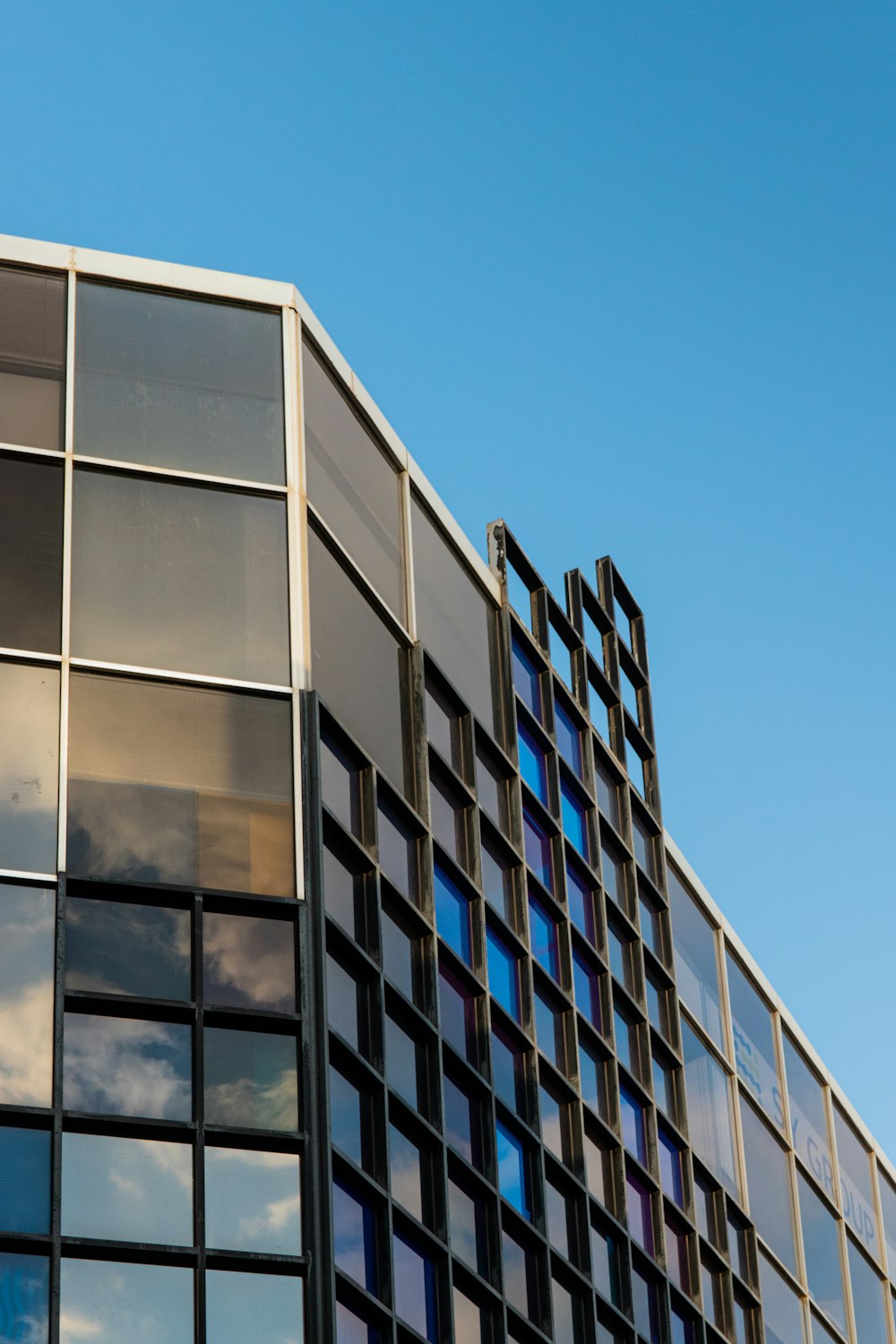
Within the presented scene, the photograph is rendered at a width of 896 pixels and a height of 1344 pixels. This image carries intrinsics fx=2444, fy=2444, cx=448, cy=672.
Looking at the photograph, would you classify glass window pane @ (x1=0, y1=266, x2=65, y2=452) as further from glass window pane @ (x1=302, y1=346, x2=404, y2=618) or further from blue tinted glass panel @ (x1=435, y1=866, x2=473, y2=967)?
blue tinted glass panel @ (x1=435, y1=866, x2=473, y2=967)

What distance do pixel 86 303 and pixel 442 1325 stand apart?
12.4m

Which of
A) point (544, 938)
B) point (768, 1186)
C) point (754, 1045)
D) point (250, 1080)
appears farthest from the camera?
point (754, 1045)

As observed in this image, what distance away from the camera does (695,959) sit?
40406mm

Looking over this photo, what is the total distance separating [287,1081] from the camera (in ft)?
81.9

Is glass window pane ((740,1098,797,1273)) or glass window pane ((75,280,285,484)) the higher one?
glass window pane ((75,280,285,484))

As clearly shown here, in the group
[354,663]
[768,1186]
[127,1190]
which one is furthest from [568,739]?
[127,1190]

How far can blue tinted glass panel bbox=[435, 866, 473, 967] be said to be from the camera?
29.2 meters

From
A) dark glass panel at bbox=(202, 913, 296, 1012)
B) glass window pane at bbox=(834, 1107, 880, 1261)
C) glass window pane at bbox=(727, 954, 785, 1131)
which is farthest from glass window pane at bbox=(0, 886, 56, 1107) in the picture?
glass window pane at bbox=(834, 1107, 880, 1261)

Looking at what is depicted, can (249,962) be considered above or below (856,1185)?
below

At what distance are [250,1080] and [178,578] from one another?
603 centimetres

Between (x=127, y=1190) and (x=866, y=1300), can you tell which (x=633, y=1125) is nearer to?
(x=127, y=1190)

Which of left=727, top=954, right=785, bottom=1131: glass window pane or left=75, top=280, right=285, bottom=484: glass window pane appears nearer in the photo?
left=75, top=280, right=285, bottom=484: glass window pane

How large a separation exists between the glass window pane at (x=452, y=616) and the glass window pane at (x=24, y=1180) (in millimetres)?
9743

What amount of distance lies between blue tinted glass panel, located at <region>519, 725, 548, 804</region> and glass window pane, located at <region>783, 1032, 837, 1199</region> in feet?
40.8
